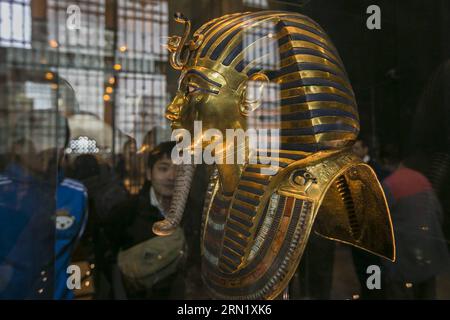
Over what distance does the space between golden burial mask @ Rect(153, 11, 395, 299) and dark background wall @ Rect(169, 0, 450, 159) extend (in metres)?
0.36

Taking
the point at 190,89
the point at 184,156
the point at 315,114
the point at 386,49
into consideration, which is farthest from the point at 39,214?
the point at 386,49

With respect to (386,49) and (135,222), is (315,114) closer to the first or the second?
(386,49)

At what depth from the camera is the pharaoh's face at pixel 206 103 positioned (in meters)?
1.04

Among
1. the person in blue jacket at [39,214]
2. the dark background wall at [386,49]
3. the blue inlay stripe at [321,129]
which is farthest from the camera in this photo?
the person in blue jacket at [39,214]

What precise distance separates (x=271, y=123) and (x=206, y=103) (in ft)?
0.88

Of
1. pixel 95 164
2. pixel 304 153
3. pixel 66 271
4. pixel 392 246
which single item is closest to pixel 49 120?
pixel 95 164

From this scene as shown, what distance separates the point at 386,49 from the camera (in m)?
1.52

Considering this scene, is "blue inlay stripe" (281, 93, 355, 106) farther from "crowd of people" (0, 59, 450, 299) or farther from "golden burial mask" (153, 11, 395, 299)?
"crowd of people" (0, 59, 450, 299)

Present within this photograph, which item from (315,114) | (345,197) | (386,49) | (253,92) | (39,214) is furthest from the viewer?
(39,214)

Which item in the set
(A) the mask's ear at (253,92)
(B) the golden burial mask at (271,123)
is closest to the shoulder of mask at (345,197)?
(B) the golden burial mask at (271,123)

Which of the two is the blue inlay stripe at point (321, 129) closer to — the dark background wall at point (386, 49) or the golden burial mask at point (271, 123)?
the golden burial mask at point (271, 123)

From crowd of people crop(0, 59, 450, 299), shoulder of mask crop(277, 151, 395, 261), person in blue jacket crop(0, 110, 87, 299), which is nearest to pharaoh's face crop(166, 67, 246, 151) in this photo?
shoulder of mask crop(277, 151, 395, 261)

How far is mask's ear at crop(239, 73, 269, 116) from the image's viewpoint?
1.09 meters
